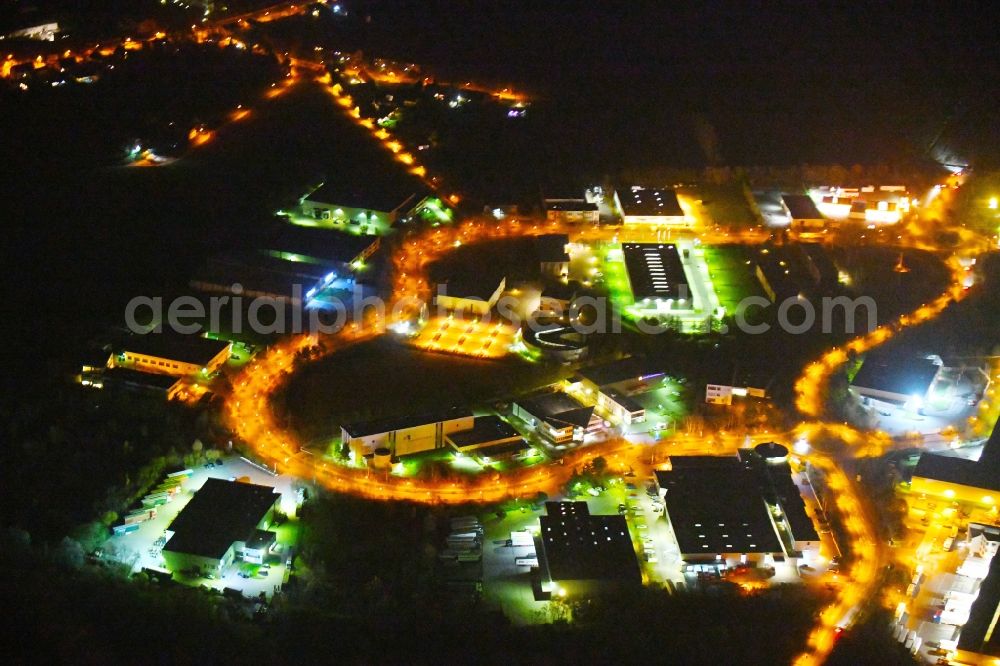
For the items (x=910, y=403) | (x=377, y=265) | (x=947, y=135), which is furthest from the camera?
(x=947, y=135)

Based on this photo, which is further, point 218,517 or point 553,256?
point 553,256

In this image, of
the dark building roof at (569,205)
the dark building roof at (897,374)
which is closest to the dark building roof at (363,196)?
the dark building roof at (569,205)

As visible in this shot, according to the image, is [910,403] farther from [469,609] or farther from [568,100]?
[568,100]

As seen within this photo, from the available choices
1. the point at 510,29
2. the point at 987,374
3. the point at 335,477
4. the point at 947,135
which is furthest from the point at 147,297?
the point at 947,135

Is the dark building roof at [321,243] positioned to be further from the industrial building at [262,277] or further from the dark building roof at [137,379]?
the dark building roof at [137,379]

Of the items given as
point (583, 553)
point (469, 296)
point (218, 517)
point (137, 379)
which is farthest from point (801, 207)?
point (218, 517)

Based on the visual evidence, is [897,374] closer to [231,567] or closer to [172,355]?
[231,567]
